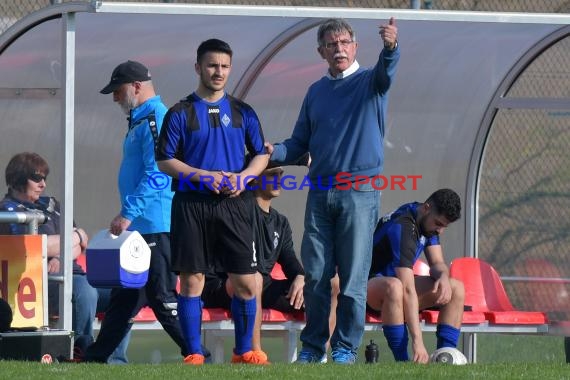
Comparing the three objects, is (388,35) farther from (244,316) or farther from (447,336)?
(447,336)

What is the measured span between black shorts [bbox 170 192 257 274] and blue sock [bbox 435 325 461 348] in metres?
1.94

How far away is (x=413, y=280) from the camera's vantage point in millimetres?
9133

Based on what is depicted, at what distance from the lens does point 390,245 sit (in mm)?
9289

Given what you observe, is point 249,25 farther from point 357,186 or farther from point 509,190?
point 509,190

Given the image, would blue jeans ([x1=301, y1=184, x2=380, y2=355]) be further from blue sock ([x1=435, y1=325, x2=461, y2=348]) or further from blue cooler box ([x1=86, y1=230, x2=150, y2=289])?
blue sock ([x1=435, y1=325, x2=461, y2=348])

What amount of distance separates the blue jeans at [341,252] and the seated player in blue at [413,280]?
884 mm

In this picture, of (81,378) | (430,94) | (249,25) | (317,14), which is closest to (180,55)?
(249,25)

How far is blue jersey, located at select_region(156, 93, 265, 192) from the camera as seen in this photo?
308 inches

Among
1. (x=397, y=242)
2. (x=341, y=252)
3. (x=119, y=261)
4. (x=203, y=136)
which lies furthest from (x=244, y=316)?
(x=397, y=242)

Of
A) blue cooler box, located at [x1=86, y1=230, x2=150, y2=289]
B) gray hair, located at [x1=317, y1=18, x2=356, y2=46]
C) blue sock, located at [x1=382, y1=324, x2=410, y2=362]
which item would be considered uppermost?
gray hair, located at [x1=317, y1=18, x2=356, y2=46]

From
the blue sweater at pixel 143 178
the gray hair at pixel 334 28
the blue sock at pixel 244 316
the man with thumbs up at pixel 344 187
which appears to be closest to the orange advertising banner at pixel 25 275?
the blue sweater at pixel 143 178

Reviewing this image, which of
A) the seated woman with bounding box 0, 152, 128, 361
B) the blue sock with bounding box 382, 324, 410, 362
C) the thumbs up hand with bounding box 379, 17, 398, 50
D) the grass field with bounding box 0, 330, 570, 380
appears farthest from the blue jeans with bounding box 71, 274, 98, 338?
the thumbs up hand with bounding box 379, 17, 398, 50

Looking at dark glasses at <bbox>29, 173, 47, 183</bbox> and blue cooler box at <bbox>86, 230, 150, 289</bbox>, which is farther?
dark glasses at <bbox>29, 173, 47, 183</bbox>

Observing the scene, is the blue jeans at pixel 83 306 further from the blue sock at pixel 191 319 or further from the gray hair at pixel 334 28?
the gray hair at pixel 334 28
